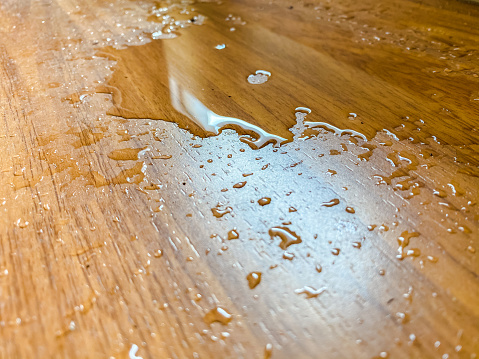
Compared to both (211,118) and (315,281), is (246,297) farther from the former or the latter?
(211,118)

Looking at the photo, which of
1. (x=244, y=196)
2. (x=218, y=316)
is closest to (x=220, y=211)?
(x=244, y=196)

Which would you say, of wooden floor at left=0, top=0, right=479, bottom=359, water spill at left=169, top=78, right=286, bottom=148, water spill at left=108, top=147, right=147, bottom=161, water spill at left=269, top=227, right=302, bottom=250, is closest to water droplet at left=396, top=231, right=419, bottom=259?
wooden floor at left=0, top=0, right=479, bottom=359

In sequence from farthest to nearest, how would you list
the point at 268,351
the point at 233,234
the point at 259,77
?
the point at 259,77
the point at 233,234
the point at 268,351

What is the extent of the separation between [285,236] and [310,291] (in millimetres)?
76

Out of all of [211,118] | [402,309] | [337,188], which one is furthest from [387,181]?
[211,118]

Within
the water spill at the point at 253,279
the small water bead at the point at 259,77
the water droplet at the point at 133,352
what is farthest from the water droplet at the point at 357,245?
the small water bead at the point at 259,77

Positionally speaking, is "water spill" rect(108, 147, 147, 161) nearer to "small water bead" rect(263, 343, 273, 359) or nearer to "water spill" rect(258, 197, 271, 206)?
"water spill" rect(258, 197, 271, 206)

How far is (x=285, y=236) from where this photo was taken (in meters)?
0.46

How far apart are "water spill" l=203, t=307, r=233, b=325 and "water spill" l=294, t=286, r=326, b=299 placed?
0.25 ft

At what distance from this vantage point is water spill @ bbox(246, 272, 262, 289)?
412 millimetres

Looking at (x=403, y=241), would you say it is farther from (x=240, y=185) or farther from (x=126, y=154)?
(x=126, y=154)

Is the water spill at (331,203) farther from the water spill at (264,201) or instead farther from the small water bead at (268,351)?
the small water bead at (268,351)

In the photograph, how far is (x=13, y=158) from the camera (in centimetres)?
58

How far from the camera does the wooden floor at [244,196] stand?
38 centimetres
